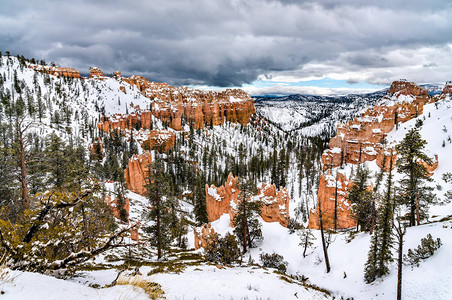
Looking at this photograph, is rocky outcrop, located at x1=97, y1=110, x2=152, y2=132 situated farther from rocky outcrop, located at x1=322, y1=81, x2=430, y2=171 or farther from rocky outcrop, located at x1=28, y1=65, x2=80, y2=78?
rocky outcrop, located at x1=322, y1=81, x2=430, y2=171

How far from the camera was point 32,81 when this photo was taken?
4879 inches

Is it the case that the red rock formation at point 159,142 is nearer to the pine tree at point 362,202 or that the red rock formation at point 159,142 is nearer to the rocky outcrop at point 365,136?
the rocky outcrop at point 365,136

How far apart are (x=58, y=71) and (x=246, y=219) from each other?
633ft

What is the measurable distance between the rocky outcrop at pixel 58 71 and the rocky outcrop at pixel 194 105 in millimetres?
34342

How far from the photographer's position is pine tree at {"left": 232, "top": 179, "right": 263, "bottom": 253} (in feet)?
79.2

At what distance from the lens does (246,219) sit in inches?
977

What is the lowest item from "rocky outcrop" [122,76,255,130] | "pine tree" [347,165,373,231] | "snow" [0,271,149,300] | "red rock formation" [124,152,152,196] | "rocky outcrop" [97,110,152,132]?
"red rock formation" [124,152,152,196]

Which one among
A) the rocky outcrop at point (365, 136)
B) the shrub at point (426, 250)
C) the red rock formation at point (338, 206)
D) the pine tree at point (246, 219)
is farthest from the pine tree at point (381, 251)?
the rocky outcrop at point (365, 136)

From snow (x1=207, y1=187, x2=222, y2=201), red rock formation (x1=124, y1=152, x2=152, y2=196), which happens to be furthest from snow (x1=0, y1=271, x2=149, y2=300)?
red rock formation (x1=124, y1=152, x2=152, y2=196)

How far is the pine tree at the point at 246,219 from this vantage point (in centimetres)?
2412

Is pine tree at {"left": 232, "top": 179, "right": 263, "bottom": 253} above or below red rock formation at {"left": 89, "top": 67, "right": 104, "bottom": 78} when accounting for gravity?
below

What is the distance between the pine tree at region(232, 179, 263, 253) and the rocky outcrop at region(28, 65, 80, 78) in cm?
18105

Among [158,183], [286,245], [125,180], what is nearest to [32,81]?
[125,180]

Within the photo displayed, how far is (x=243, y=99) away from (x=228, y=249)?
15477 cm
